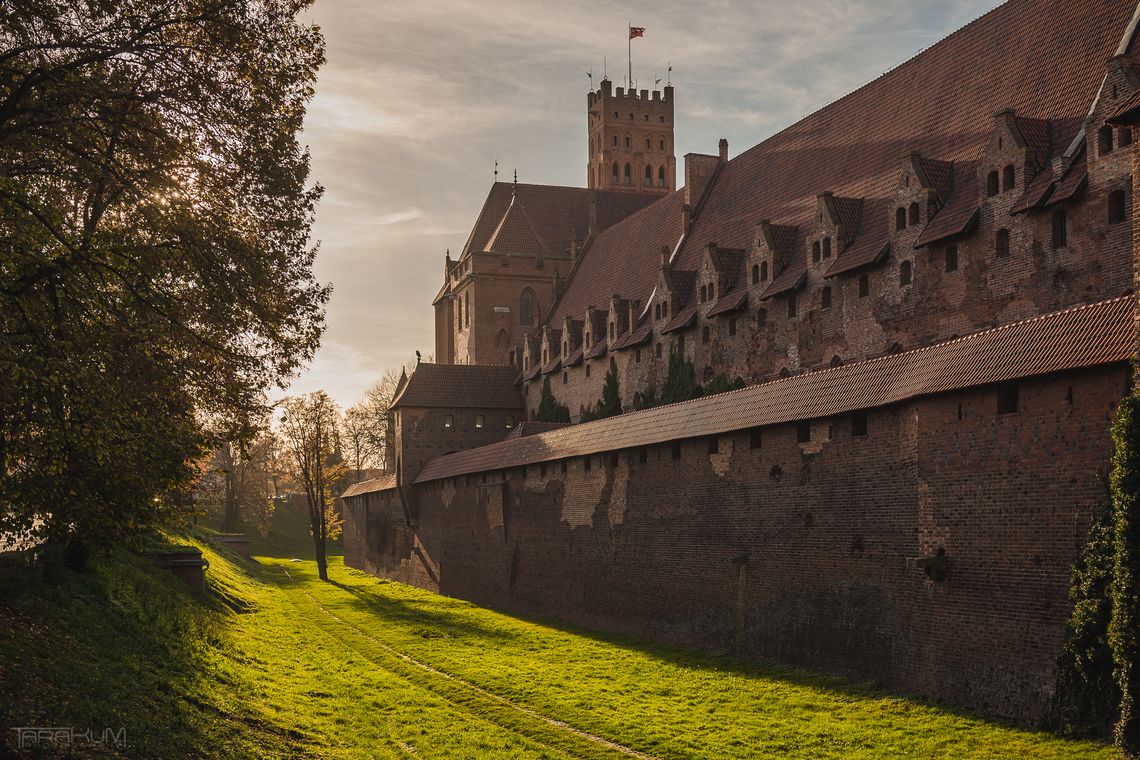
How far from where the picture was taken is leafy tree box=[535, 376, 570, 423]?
1884 inches

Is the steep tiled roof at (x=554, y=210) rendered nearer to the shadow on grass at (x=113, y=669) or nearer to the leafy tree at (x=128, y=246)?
the shadow on grass at (x=113, y=669)

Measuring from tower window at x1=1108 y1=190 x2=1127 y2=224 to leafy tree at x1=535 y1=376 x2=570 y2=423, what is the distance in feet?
92.4

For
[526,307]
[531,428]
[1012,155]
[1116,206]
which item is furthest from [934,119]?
[526,307]

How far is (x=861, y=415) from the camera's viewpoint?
65.6ft

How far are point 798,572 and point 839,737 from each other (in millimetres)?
5547

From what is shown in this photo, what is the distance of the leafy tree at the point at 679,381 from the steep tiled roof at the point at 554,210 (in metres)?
25.3

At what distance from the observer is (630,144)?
256 feet

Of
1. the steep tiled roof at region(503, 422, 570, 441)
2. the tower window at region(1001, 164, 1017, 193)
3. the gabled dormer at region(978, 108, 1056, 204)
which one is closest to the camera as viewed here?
the gabled dormer at region(978, 108, 1056, 204)

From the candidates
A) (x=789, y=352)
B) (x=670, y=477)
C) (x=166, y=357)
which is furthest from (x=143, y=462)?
(x=789, y=352)

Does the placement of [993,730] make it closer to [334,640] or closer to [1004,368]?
[1004,368]

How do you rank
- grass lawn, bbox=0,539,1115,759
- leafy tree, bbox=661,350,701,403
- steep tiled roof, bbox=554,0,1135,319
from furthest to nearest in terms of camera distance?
1. leafy tree, bbox=661,350,701,403
2. steep tiled roof, bbox=554,0,1135,319
3. grass lawn, bbox=0,539,1115,759

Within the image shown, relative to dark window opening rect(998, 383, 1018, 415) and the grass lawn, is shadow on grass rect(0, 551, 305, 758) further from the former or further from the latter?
dark window opening rect(998, 383, 1018, 415)

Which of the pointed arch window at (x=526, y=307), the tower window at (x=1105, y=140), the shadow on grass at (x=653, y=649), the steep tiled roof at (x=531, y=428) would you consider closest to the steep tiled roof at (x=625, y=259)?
the pointed arch window at (x=526, y=307)

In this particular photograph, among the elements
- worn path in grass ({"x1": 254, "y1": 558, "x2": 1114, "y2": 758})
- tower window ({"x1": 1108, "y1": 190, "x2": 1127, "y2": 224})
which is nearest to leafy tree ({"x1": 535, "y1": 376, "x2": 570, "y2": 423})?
worn path in grass ({"x1": 254, "y1": 558, "x2": 1114, "y2": 758})
